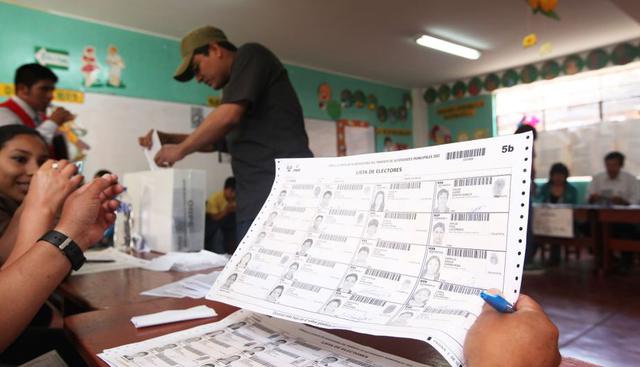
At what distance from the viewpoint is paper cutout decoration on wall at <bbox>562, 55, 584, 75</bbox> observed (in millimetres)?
5590

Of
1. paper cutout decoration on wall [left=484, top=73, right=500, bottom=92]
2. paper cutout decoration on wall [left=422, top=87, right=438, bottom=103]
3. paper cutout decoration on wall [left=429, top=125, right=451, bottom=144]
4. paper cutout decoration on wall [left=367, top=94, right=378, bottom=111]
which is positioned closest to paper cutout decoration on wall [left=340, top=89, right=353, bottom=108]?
paper cutout decoration on wall [left=367, top=94, right=378, bottom=111]

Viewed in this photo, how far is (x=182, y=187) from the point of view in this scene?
160 centimetres

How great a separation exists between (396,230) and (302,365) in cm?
18

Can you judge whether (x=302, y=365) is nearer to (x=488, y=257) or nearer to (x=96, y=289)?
(x=488, y=257)

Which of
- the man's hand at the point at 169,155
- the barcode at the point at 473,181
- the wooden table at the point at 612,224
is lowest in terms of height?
the wooden table at the point at 612,224

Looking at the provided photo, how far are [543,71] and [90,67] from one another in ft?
18.8

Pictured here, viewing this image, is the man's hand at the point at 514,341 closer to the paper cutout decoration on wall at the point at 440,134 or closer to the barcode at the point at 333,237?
the barcode at the point at 333,237

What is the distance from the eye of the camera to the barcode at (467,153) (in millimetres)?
441

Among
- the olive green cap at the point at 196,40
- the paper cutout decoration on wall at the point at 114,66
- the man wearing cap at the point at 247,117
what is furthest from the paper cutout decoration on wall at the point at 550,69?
the olive green cap at the point at 196,40

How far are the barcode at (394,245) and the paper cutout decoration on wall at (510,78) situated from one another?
21.5 ft

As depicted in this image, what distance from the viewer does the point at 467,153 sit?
45cm

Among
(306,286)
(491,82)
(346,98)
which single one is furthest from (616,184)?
(306,286)

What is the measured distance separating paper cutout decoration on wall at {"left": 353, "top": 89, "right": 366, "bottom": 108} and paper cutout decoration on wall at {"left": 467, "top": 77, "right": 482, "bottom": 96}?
177cm

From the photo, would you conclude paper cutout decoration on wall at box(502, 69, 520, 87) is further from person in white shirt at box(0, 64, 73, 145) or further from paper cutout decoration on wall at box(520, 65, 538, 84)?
person in white shirt at box(0, 64, 73, 145)
